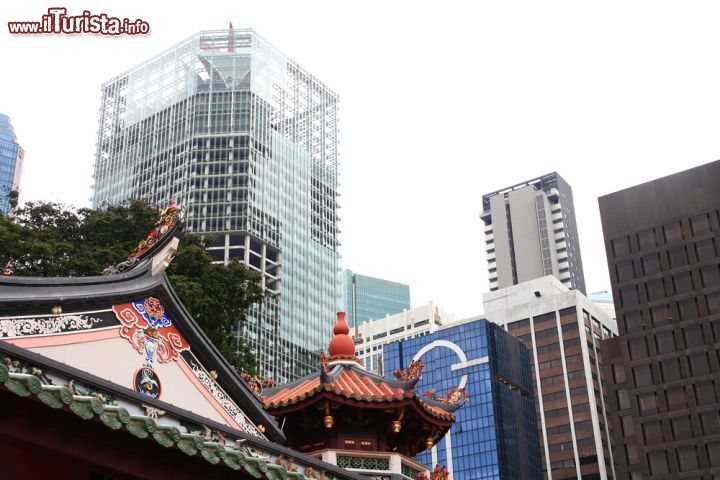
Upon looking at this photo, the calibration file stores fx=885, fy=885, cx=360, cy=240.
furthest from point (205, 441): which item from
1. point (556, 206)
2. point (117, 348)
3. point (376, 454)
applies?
point (556, 206)

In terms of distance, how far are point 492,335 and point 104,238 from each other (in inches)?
3584

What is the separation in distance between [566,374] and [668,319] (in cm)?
3977

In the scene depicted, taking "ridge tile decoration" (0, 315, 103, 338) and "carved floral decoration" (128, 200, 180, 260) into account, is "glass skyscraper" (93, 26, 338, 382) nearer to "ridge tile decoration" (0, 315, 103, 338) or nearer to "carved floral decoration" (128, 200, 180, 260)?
"carved floral decoration" (128, 200, 180, 260)

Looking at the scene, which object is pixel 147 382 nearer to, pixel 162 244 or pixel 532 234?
pixel 162 244

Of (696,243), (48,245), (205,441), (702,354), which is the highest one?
(696,243)

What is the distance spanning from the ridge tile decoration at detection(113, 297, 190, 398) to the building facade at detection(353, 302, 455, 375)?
147096 mm

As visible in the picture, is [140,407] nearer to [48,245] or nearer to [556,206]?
[48,245]

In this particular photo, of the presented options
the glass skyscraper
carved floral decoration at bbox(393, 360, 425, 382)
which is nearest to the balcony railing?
carved floral decoration at bbox(393, 360, 425, 382)

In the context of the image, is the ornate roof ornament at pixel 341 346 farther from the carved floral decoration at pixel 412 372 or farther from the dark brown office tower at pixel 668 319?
the dark brown office tower at pixel 668 319

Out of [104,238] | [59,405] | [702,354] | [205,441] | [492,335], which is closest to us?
[59,405]

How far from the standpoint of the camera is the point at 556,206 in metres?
168

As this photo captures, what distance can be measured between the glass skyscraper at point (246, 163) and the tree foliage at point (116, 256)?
86800mm

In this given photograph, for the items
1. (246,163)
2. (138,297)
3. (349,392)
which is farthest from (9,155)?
(138,297)

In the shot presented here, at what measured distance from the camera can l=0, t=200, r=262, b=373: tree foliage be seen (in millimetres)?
30719
